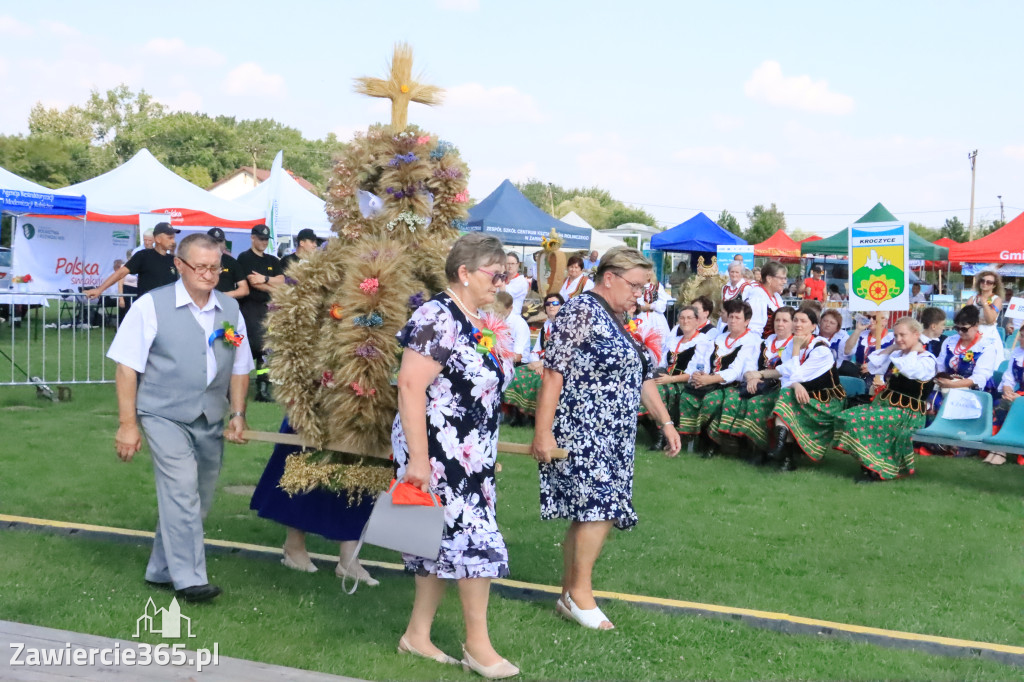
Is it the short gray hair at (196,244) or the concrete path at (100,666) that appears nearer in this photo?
the concrete path at (100,666)

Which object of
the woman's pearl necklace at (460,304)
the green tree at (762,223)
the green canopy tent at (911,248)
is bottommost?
the woman's pearl necklace at (460,304)

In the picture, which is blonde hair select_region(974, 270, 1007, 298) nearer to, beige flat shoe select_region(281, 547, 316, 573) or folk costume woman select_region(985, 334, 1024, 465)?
folk costume woman select_region(985, 334, 1024, 465)

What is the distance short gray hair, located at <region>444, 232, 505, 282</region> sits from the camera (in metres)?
4.21

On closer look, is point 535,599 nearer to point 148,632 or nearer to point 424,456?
point 424,456

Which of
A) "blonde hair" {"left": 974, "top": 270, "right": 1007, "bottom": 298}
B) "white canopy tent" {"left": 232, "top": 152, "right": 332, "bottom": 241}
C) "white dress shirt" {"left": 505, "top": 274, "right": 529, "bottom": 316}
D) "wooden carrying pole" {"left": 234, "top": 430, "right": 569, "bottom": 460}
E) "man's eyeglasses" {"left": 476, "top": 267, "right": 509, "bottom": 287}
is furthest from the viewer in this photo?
"white canopy tent" {"left": 232, "top": 152, "right": 332, "bottom": 241}

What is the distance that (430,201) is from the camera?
16.9ft

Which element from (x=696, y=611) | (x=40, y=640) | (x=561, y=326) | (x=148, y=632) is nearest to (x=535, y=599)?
(x=696, y=611)

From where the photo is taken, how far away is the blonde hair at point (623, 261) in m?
4.96

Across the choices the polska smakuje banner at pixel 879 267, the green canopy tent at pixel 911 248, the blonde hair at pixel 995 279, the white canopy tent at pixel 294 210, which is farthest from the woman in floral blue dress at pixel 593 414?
the green canopy tent at pixel 911 248

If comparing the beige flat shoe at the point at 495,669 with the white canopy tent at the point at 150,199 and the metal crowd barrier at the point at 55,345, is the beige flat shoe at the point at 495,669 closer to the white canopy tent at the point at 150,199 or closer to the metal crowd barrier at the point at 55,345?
the metal crowd barrier at the point at 55,345

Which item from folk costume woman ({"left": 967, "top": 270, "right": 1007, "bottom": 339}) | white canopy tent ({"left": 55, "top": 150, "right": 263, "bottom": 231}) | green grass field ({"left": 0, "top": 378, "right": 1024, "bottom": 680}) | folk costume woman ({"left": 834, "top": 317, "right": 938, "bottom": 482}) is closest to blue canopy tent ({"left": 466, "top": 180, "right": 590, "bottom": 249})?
white canopy tent ({"left": 55, "top": 150, "right": 263, "bottom": 231})

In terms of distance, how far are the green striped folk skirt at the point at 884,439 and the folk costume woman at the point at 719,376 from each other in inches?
51.7

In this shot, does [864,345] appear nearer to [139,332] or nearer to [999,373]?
[999,373]

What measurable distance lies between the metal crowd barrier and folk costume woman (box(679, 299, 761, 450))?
23.7ft
